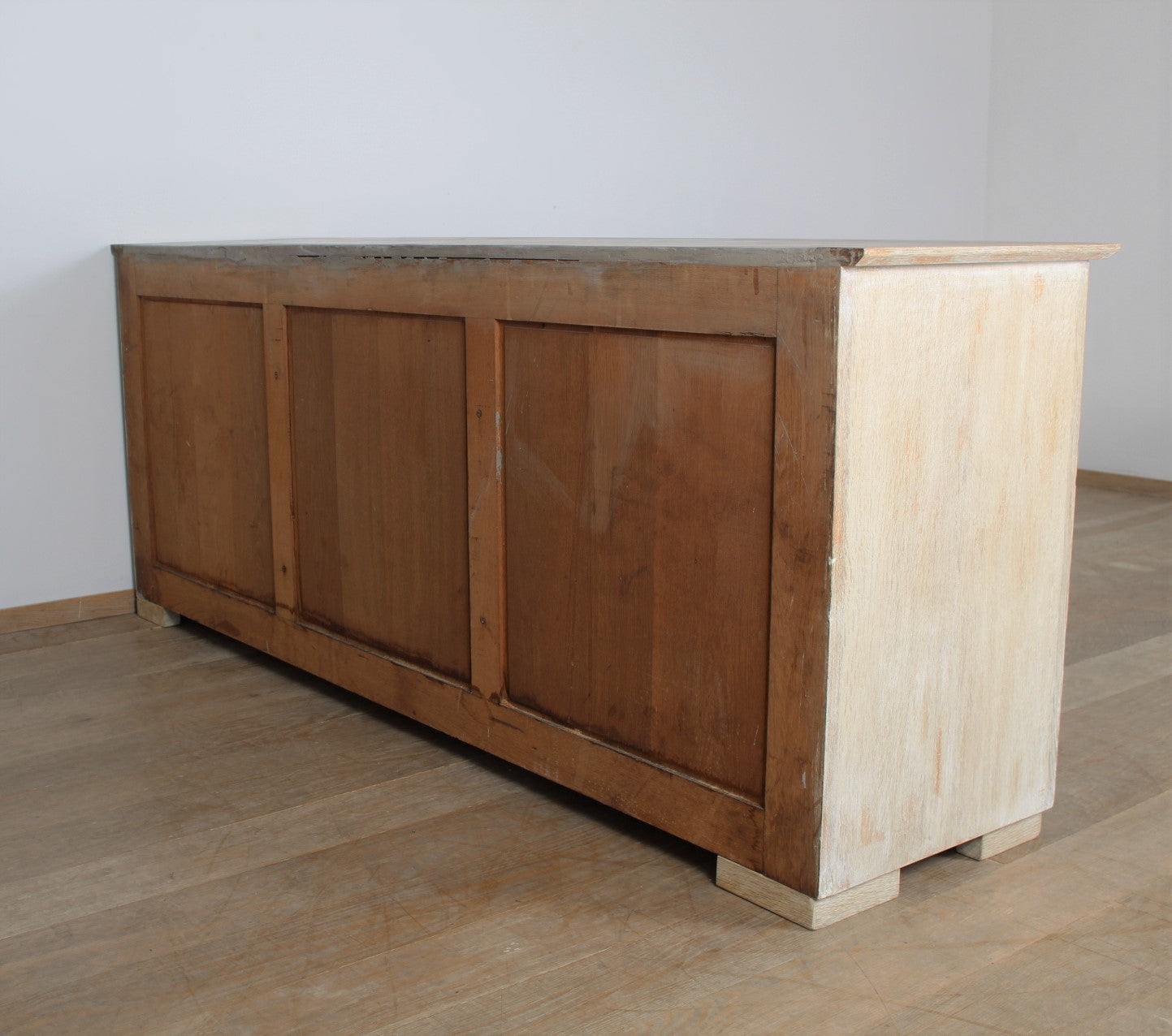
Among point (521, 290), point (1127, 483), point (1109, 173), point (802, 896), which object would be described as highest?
point (1109, 173)

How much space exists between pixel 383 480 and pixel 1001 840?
1021 mm

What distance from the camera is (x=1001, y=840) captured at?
1.62 m

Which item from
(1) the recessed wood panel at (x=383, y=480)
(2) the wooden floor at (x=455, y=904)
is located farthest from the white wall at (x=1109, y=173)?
(1) the recessed wood panel at (x=383, y=480)

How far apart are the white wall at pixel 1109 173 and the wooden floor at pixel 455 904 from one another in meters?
2.42

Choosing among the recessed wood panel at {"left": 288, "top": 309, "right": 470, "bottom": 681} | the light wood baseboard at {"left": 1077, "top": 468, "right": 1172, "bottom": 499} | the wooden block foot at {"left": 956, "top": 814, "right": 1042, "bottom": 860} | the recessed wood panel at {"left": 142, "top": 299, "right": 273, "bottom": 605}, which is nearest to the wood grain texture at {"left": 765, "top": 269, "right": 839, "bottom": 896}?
the wooden block foot at {"left": 956, "top": 814, "right": 1042, "bottom": 860}

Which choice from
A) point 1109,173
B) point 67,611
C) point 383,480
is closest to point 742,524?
point 383,480

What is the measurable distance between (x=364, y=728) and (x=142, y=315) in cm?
104

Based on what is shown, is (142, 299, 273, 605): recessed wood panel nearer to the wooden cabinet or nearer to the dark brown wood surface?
the dark brown wood surface

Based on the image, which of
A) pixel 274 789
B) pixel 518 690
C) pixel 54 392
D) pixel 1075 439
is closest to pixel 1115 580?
pixel 1075 439

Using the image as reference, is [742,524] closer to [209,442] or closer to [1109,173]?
[209,442]

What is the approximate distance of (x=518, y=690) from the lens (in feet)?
5.92

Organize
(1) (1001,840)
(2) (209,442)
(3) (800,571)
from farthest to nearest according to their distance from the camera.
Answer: (2) (209,442) < (1) (1001,840) < (3) (800,571)

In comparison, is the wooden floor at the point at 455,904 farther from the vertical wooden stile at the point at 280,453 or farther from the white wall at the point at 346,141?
the white wall at the point at 346,141

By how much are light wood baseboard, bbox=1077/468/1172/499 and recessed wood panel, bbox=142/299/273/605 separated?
117 inches
